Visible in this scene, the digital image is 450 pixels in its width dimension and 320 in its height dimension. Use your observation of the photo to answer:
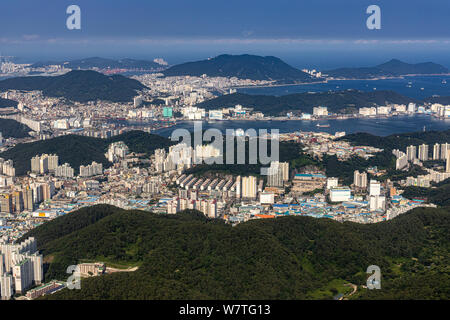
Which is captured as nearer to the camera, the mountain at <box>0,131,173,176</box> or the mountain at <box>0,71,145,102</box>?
the mountain at <box>0,131,173,176</box>

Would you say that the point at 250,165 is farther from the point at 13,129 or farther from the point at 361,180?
the point at 13,129

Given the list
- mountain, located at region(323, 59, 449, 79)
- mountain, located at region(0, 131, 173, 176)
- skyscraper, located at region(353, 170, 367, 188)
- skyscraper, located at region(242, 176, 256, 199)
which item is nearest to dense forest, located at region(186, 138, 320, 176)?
skyscraper, located at region(242, 176, 256, 199)

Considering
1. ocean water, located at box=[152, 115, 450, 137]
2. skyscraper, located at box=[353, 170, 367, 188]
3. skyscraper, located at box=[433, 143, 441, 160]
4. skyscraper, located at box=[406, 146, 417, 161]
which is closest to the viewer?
skyscraper, located at box=[353, 170, 367, 188]

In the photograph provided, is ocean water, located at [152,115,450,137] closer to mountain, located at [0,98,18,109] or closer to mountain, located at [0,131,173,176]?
mountain, located at [0,131,173,176]

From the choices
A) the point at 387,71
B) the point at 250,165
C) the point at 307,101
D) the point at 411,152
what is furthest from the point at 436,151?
the point at 387,71
